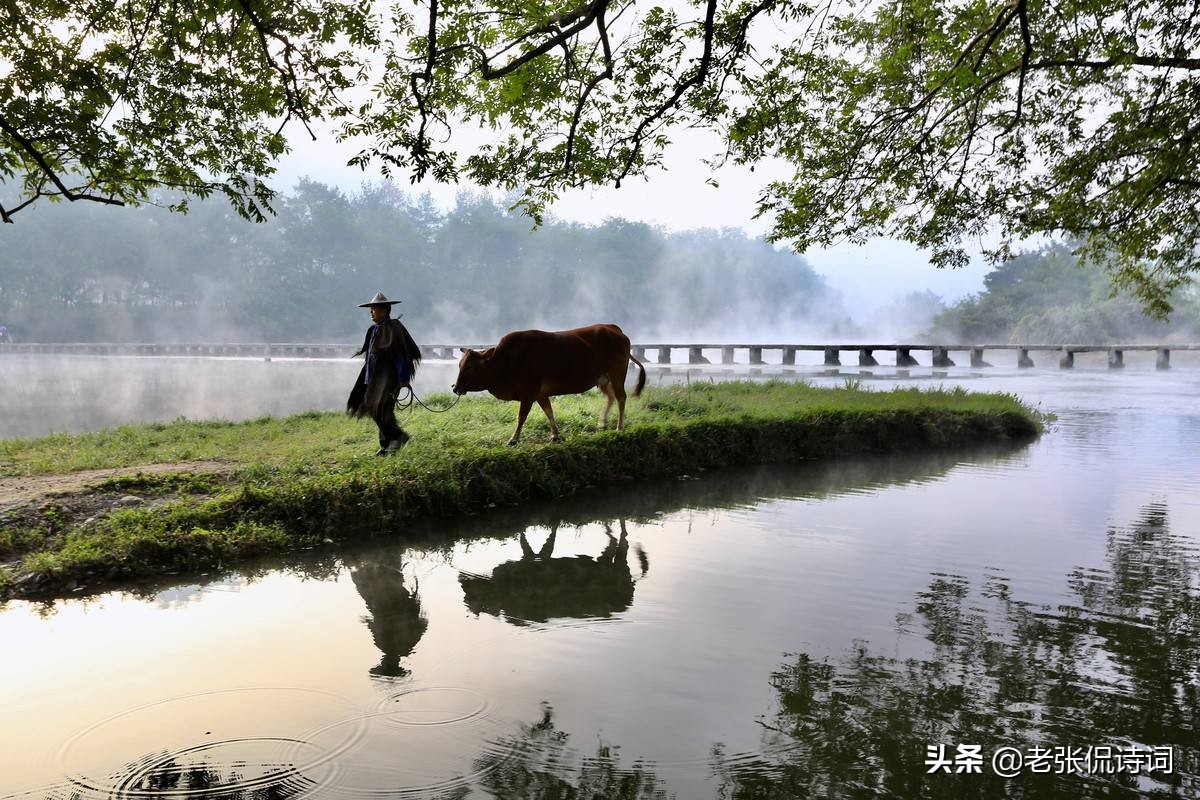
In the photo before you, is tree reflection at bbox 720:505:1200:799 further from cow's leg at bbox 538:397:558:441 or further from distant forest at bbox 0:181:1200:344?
distant forest at bbox 0:181:1200:344

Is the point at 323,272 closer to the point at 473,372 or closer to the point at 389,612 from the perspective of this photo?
the point at 473,372

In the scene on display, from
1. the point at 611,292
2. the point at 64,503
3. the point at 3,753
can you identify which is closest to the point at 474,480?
the point at 64,503

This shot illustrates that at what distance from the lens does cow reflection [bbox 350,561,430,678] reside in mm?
4281

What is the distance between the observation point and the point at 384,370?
835 centimetres

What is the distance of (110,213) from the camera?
55.3 metres

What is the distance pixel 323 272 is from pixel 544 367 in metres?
51.6

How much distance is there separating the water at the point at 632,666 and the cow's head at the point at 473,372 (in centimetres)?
217

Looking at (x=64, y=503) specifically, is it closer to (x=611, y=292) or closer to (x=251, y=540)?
(x=251, y=540)

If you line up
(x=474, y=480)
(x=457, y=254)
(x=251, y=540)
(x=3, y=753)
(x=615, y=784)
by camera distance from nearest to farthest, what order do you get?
1. (x=615, y=784)
2. (x=3, y=753)
3. (x=251, y=540)
4. (x=474, y=480)
5. (x=457, y=254)

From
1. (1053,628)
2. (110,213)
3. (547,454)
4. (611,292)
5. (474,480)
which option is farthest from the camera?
(611,292)

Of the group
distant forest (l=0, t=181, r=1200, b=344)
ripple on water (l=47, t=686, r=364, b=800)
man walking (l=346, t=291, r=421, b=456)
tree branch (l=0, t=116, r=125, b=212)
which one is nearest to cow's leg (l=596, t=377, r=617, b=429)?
man walking (l=346, t=291, r=421, b=456)

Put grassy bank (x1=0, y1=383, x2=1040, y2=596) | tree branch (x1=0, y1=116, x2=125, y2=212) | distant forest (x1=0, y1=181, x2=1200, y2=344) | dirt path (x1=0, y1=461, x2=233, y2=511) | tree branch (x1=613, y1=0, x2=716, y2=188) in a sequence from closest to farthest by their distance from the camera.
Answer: grassy bank (x1=0, y1=383, x2=1040, y2=596), tree branch (x1=0, y1=116, x2=125, y2=212), dirt path (x1=0, y1=461, x2=233, y2=511), tree branch (x1=613, y1=0, x2=716, y2=188), distant forest (x1=0, y1=181, x2=1200, y2=344)

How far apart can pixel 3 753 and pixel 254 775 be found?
1.02 m

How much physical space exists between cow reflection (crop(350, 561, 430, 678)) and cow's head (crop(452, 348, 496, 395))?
326cm
